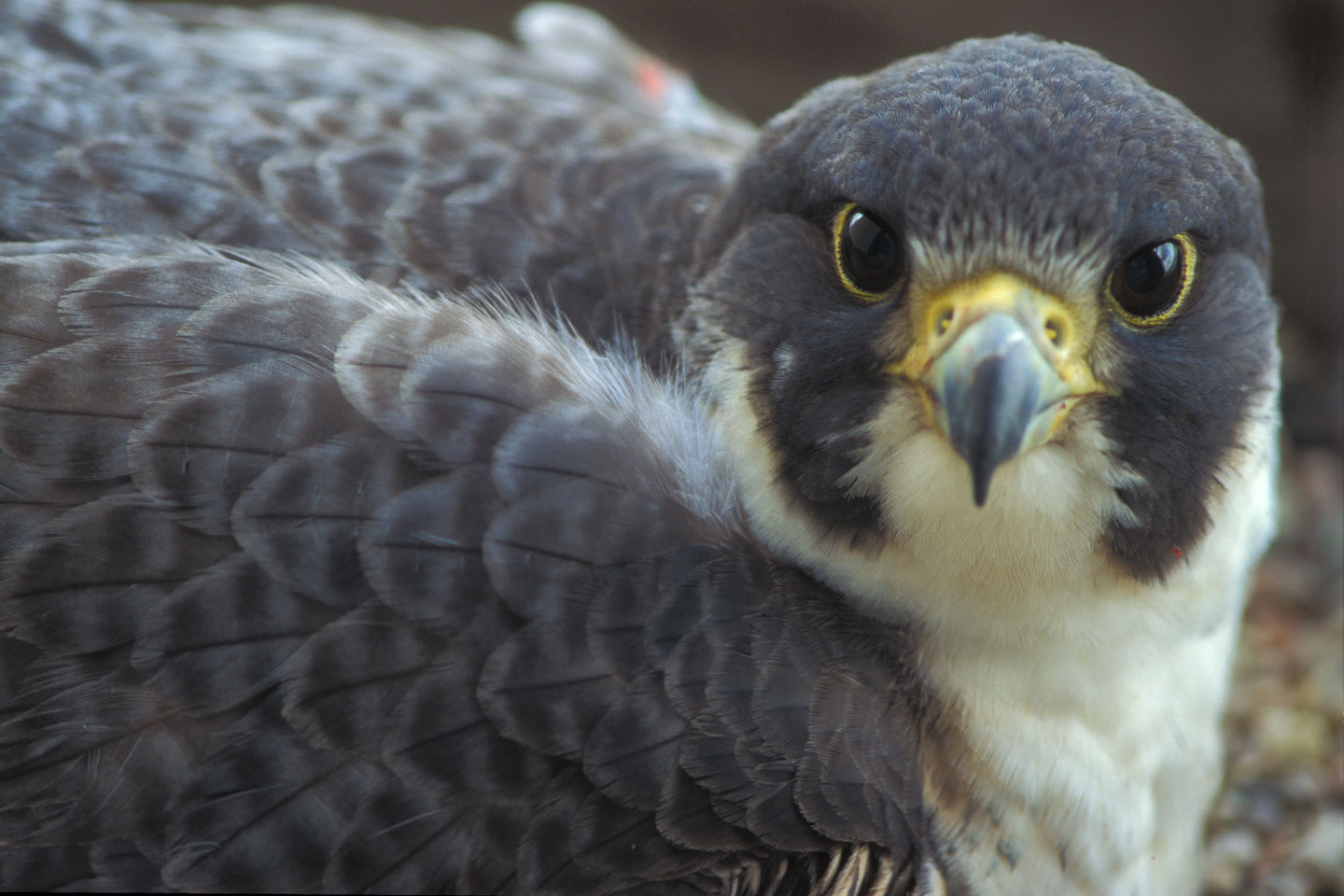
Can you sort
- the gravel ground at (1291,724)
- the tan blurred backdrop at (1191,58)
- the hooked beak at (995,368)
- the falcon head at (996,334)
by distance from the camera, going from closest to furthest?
1. the hooked beak at (995,368)
2. the falcon head at (996,334)
3. the gravel ground at (1291,724)
4. the tan blurred backdrop at (1191,58)

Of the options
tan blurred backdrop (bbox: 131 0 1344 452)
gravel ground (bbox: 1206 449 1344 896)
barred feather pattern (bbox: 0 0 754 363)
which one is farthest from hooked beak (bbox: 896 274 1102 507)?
tan blurred backdrop (bbox: 131 0 1344 452)

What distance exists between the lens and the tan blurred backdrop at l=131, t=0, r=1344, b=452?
450cm

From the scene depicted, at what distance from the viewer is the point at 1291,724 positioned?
367 centimetres

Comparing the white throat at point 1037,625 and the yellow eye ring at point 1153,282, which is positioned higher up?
the yellow eye ring at point 1153,282

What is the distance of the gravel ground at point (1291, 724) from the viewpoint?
3324 millimetres

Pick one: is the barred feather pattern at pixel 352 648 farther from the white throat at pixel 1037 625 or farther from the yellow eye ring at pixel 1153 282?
the yellow eye ring at pixel 1153 282

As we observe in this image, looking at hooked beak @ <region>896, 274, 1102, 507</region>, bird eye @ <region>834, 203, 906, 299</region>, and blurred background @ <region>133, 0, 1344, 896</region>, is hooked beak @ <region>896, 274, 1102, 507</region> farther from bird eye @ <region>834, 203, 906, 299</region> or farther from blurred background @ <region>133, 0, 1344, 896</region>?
blurred background @ <region>133, 0, 1344, 896</region>

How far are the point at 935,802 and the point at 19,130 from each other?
2085 millimetres

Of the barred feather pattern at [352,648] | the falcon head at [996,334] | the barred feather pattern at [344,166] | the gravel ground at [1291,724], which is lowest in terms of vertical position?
the gravel ground at [1291,724]

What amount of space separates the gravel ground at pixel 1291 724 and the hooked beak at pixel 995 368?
6.39 ft

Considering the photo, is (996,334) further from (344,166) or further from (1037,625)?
(344,166)

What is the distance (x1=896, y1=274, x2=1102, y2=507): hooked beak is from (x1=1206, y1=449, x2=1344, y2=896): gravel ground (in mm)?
1947

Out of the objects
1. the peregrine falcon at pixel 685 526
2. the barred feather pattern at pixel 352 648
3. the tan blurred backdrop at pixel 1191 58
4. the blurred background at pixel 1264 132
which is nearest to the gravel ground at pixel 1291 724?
the blurred background at pixel 1264 132

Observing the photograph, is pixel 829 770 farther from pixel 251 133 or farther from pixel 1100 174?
pixel 251 133
